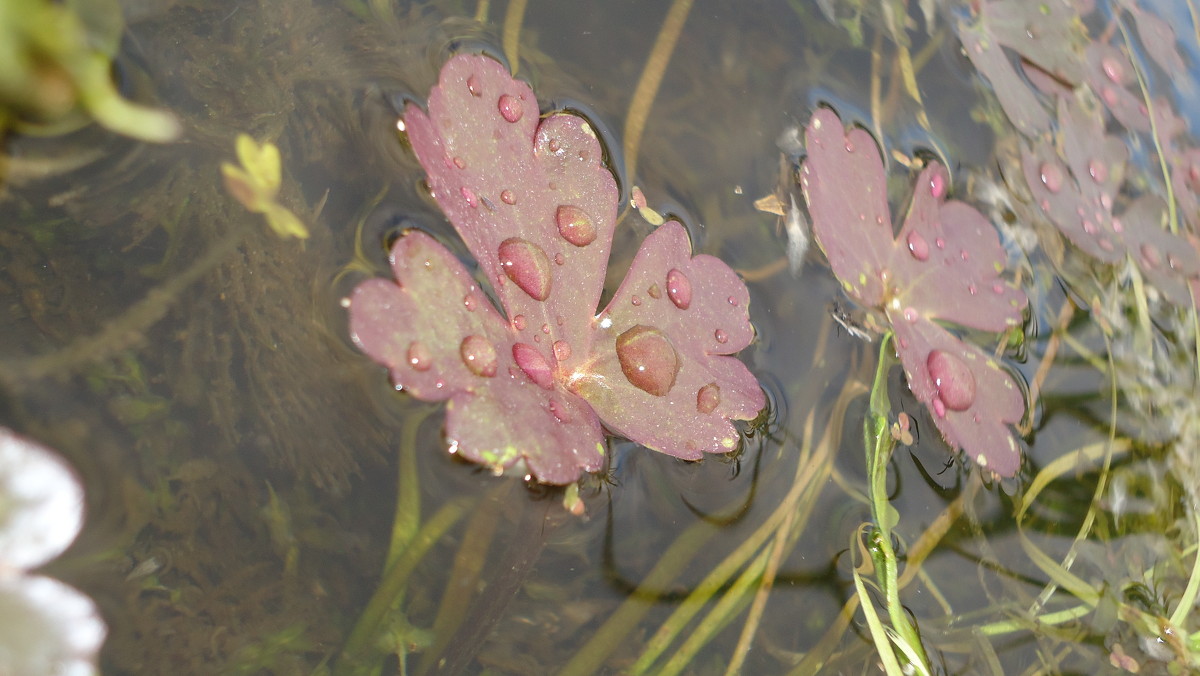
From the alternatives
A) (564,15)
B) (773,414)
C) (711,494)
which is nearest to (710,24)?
(564,15)

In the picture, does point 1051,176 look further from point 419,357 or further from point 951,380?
point 419,357

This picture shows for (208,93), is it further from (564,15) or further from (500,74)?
(564,15)

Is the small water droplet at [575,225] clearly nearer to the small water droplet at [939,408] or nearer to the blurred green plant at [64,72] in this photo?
the blurred green plant at [64,72]

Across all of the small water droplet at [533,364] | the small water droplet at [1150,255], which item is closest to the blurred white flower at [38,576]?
the small water droplet at [533,364]

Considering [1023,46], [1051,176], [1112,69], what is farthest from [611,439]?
[1112,69]

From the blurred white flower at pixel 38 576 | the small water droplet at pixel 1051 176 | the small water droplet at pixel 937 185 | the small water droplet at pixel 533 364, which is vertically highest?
the small water droplet at pixel 1051 176

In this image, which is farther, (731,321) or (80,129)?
(731,321)
